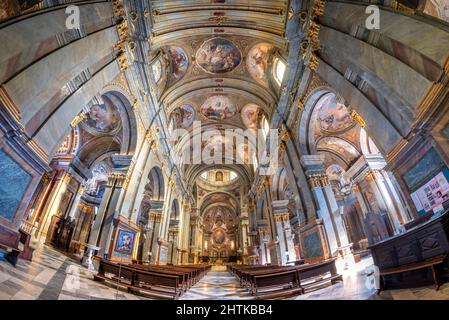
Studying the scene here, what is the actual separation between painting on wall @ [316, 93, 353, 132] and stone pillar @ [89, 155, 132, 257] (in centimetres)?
1050

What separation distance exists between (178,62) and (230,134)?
338 inches

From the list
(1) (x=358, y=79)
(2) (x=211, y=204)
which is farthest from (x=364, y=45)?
(2) (x=211, y=204)

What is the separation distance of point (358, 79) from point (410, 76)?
1.70 meters

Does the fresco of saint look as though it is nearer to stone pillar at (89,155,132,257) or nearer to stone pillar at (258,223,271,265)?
stone pillar at (89,155,132,257)

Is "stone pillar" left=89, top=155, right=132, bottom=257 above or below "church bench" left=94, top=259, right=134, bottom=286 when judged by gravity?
above

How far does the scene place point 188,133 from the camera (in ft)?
59.2

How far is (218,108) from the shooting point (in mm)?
17219

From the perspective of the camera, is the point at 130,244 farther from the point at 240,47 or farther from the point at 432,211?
the point at 240,47

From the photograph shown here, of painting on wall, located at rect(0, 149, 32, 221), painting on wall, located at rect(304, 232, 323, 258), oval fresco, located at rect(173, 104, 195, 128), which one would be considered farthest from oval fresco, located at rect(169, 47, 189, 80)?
A: painting on wall, located at rect(304, 232, 323, 258)

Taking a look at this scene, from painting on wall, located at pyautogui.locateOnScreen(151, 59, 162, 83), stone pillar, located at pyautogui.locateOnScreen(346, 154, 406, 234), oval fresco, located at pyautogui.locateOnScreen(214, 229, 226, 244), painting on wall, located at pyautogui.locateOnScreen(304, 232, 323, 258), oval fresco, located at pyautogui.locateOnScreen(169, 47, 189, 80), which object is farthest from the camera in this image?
oval fresco, located at pyautogui.locateOnScreen(214, 229, 226, 244)

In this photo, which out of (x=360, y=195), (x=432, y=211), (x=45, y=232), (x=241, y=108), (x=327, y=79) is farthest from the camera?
(x=241, y=108)

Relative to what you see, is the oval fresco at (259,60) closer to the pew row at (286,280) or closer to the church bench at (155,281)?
the pew row at (286,280)

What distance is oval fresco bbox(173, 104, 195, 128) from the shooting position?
52.9ft

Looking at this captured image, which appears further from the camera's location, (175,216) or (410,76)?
(175,216)
